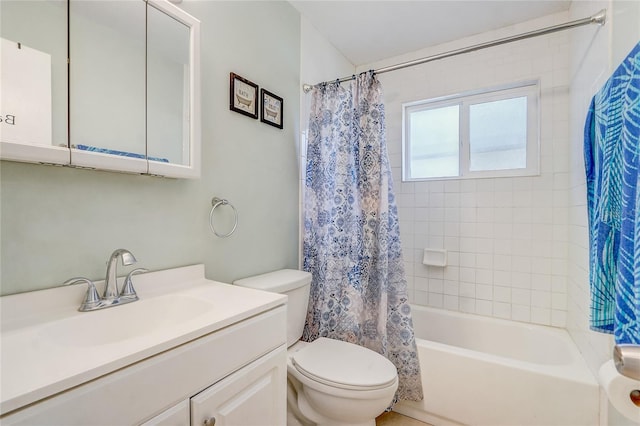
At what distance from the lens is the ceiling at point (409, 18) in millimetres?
1847

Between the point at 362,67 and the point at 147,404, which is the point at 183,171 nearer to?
the point at 147,404

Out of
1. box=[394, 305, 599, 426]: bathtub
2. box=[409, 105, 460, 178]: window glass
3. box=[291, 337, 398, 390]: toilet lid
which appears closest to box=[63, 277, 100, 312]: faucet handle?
box=[291, 337, 398, 390]: toilet lid

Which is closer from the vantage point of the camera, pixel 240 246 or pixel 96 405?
pixel 96 405

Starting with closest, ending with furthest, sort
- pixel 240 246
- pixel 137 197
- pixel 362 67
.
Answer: pixel 137 197 → pixel 240 246 → pixel 362 67

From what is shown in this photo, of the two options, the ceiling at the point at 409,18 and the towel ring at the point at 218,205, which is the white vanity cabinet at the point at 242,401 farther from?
the ceiling at the point at 409,18

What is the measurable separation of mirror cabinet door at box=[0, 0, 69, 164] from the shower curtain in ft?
4.04

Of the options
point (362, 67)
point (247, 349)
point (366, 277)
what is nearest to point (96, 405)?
point (247, 349)

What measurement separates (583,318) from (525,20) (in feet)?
6.34

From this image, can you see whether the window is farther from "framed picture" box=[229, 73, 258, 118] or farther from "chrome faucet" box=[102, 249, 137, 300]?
"chrome faucet" box=[102, 249, 137, 300]

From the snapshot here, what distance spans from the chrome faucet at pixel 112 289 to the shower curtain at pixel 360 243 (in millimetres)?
1014

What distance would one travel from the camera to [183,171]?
1156mm

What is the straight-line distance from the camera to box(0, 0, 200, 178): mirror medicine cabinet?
799 mm

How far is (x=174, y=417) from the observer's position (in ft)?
2.32

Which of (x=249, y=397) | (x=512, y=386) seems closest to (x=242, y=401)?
(x=249, y=397)
